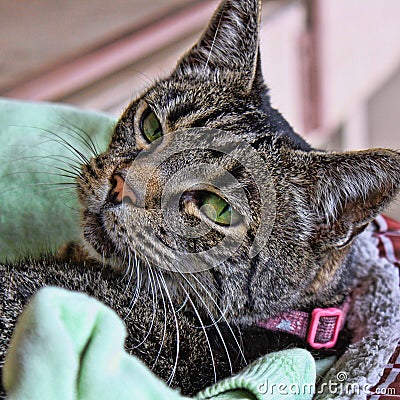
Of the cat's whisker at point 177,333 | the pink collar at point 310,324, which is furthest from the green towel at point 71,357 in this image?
the pink collar at point 310,324

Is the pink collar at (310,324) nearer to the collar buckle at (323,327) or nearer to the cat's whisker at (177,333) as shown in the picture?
the collar buckle at (323,327)

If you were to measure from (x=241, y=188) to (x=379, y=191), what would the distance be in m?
0.20

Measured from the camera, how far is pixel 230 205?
3.01 ft

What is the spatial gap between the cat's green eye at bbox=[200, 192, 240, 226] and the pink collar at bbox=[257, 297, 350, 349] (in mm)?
174

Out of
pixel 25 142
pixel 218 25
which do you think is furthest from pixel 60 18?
pixel 218 25

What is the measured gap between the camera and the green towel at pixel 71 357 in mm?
569

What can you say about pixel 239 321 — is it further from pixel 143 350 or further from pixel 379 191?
pixel 379 191

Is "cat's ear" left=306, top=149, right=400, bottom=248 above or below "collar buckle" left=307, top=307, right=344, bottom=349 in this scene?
above

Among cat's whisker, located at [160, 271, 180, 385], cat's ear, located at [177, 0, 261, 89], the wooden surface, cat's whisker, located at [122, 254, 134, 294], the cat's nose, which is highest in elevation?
the wooden surface

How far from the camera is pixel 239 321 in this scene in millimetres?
959

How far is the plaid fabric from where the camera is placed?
87 centimetres

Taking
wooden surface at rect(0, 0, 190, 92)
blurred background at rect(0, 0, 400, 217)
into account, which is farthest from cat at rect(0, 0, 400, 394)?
wooden surface at rect(0, 0, 190, 92)

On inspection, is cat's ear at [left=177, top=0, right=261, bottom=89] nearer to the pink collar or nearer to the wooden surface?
the pink collar

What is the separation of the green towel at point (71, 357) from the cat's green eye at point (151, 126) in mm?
431
